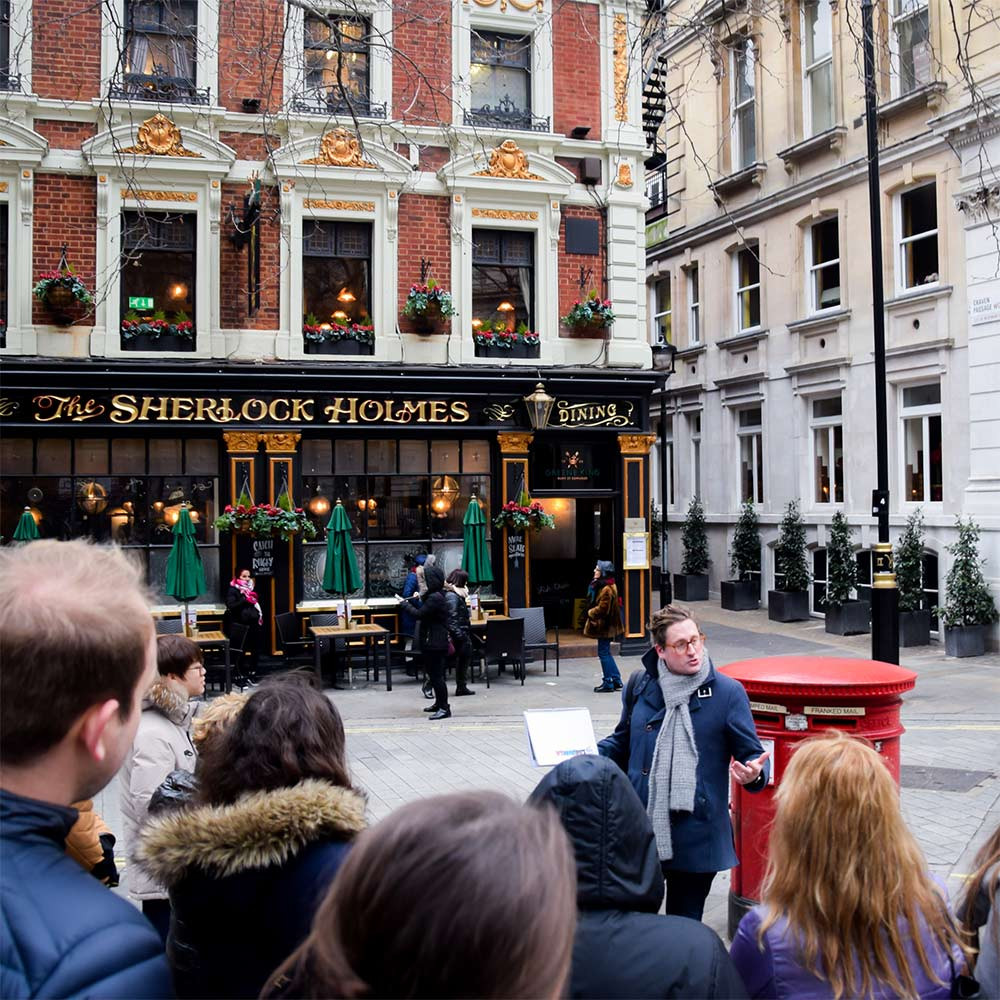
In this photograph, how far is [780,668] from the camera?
5.83 metres

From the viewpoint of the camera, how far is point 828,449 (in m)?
22.5

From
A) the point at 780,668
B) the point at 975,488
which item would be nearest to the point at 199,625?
the point at 780,668

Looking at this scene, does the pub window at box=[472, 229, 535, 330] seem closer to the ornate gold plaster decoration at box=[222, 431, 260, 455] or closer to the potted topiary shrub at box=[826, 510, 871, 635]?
the ornate gold plaster decoration at box=[222, 431, 260, 455]

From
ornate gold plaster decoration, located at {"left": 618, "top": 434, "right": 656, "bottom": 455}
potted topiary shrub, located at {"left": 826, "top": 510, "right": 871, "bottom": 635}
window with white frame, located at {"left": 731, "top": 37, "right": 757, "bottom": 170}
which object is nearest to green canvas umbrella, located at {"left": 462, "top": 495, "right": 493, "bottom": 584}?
ornate gold plaster decoration, located at {"left": 618, "top": 434, "right": 656, "bottom": 455}

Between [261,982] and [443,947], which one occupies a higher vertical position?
[443,947]

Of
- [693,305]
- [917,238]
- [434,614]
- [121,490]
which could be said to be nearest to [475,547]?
[434,614]

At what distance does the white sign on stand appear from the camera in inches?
175

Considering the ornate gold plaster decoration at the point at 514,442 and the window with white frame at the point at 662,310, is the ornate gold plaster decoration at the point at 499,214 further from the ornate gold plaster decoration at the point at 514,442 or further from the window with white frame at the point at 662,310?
the window with white frame at the point at 662,310

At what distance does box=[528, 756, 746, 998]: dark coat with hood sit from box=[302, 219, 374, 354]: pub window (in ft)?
49.3

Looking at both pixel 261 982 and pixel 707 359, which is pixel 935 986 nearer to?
pixel 261 982

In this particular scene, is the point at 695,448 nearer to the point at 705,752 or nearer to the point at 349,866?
the point at 705,752

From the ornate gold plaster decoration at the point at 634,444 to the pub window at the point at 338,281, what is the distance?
4.84 meters

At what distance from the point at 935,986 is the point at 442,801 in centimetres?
181

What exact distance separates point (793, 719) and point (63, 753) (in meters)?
4.44
